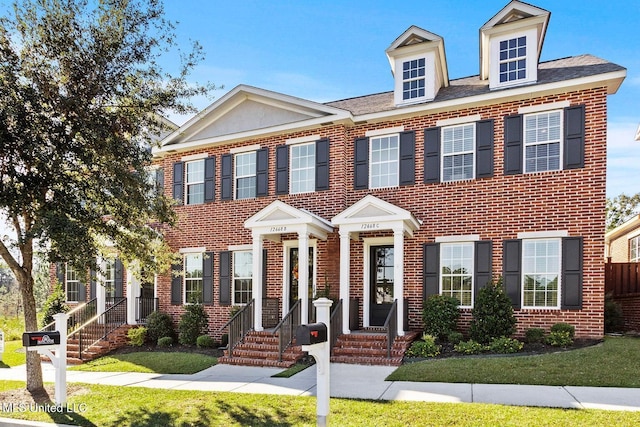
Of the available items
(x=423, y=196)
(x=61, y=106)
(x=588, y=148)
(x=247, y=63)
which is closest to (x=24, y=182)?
(x=61, y=106)

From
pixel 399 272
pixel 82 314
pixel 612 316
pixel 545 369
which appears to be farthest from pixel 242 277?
pixel 612 316

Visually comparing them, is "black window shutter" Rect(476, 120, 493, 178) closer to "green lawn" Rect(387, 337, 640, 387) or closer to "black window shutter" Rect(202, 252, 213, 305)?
"green lawn" Rect(387, 337, 640, 387)

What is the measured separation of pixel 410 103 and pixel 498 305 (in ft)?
19.3

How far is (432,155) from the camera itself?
12.5 m

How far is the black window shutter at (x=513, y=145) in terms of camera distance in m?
11.6

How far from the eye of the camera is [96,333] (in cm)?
1452

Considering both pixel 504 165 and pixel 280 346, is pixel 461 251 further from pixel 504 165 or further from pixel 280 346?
Answer: pixel 280 346

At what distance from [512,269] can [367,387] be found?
5247mm

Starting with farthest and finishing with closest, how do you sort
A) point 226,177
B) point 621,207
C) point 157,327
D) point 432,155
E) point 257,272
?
point 621,207 < point 226,177 < point 157,327 < point 257,272 < point 432,155

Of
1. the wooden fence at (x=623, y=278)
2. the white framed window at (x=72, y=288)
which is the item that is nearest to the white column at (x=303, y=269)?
the wooden fence at (x=623, y=278)

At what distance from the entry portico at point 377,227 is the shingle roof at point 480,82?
9.89ft

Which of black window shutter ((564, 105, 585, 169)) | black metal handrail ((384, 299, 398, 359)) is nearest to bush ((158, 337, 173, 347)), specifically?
black metal handrail ((384, 299, 398, 359))

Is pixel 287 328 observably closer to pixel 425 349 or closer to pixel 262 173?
pixel 425 349

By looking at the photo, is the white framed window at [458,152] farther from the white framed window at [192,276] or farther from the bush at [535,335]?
the white framed window at [192,276]
